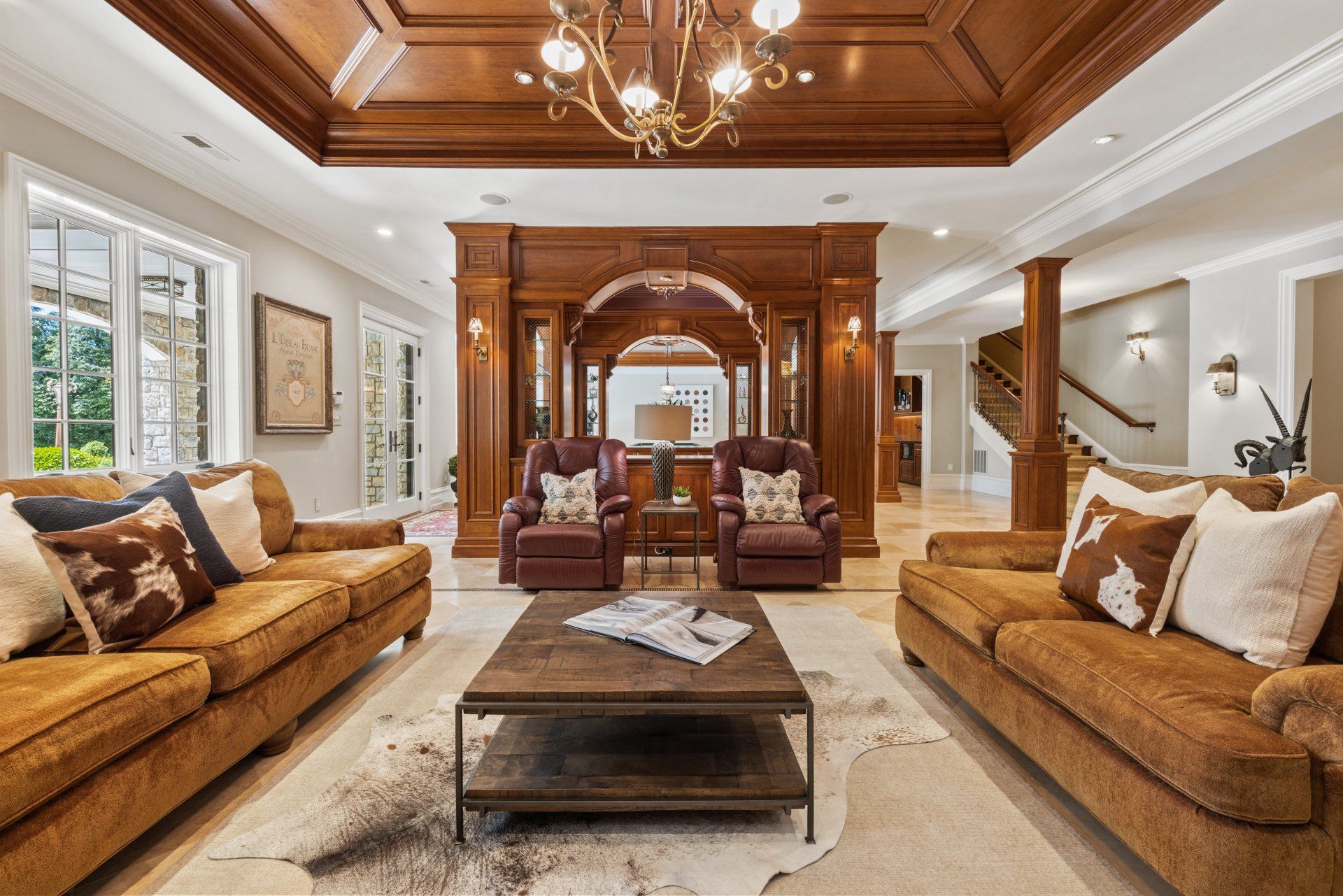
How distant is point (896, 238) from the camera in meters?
5.30

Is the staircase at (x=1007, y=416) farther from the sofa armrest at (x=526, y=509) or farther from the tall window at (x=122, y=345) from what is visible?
the tall window at (x=122, y=345)

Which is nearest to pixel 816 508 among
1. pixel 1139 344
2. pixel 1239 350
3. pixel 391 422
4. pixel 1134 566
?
pixel 1134 566

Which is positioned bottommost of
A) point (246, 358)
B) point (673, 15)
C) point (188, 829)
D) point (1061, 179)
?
point (188, 829)

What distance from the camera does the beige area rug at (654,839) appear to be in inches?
55.7

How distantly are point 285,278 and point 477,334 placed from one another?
1.57 m

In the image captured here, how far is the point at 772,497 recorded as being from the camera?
13.7ft

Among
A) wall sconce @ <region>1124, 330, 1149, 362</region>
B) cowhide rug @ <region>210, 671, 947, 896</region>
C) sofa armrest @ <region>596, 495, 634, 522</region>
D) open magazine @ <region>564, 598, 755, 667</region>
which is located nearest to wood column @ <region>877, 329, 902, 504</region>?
wall sconce @ <region>1124, 330, 1149, 362</region>

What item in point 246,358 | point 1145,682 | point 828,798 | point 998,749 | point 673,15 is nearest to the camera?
point 1145,682

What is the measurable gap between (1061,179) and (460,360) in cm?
475

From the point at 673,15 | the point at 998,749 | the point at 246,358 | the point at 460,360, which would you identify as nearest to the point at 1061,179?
the point at 673,15

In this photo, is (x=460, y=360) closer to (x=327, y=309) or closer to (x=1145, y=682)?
(x=327, y=309)

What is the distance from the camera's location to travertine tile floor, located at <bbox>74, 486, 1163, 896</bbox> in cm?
150

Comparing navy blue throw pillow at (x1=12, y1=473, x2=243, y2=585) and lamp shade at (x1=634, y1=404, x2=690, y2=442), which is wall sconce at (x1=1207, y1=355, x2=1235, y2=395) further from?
navy blue throw pillow at (x1=12, y1=473, x2=243, y2=585)

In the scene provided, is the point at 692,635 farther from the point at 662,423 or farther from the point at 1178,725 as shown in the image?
the point at 662,423
